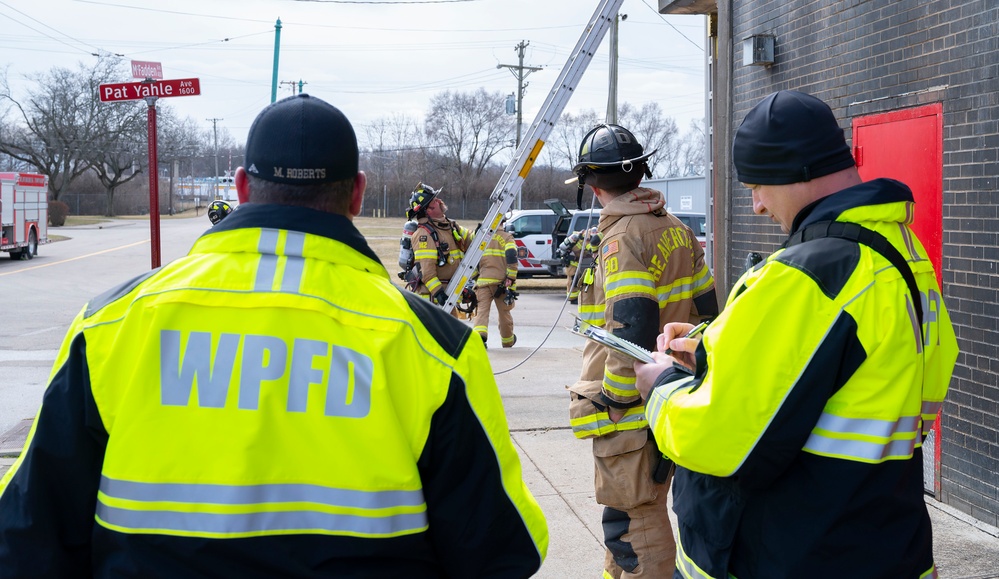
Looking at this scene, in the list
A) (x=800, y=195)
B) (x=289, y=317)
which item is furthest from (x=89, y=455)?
(x=800, y=195)

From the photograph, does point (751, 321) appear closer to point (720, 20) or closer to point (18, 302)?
point (720, 20)

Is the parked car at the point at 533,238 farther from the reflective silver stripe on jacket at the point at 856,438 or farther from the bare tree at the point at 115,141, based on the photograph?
the bare tree at the point at 115,141

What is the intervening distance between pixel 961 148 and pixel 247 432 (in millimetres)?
4534

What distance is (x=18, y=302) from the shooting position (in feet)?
56.4

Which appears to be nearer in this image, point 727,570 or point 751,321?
point 751,321

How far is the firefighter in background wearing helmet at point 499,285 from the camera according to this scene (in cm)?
1169

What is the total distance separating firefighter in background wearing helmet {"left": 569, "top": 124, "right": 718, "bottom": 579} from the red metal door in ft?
6.61

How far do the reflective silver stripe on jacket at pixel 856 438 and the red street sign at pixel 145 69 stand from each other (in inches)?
238

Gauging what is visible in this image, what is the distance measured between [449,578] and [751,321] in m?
0.87

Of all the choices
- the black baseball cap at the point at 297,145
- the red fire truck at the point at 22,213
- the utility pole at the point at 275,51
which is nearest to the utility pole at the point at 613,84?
the utility pole at the point at 275,51

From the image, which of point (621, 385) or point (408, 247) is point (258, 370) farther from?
point (408, 247)

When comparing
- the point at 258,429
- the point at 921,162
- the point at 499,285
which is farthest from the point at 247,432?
the point at 499,285

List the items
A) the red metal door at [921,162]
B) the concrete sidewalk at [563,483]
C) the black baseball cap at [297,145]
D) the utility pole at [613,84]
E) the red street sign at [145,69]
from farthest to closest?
the utility pole at [613,84], the red street sign at [145,69], the red metal door at [921,162], the concrete sidewalk at [563,483], the black baseball cap at [297,145]

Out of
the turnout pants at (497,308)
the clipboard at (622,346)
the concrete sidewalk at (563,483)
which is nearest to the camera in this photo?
the clipboard at (622,346)
